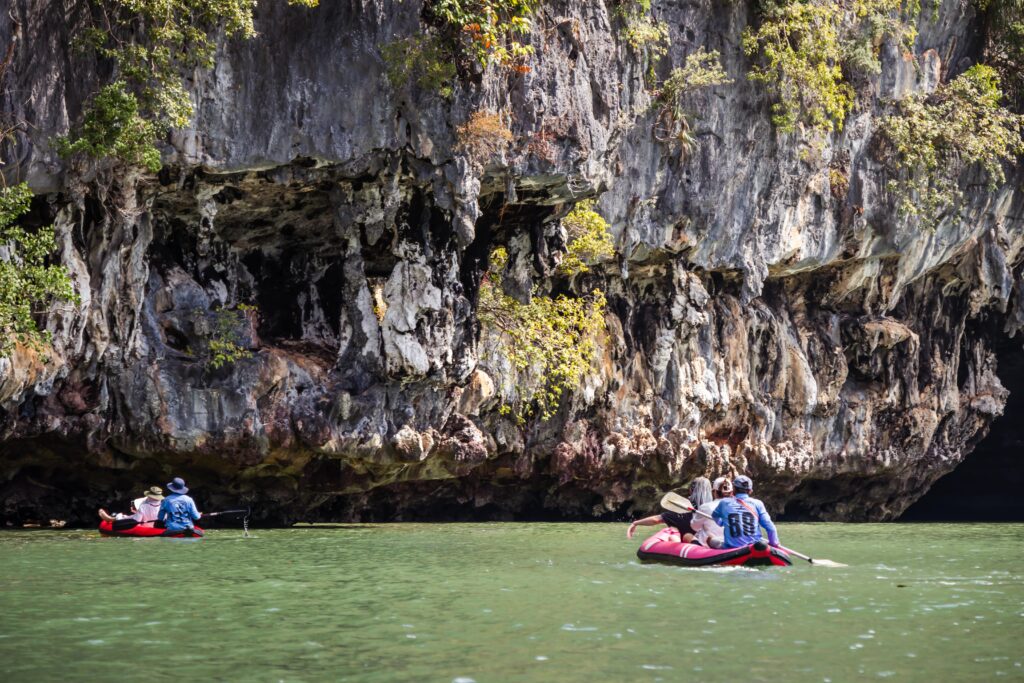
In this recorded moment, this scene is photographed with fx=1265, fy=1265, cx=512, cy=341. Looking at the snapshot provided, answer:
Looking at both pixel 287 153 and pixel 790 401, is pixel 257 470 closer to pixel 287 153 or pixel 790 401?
pixel 287 153

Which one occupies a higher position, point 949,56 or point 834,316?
point 949,56

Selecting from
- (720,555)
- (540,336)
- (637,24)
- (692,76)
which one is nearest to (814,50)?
(692,76)

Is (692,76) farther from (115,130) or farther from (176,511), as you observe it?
(176,511)

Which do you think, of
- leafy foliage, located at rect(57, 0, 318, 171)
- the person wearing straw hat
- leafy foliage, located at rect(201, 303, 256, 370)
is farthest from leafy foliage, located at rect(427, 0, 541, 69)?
the person wearing straw hat

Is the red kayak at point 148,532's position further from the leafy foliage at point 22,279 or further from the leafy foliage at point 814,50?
the leafy foliage at point 814,50

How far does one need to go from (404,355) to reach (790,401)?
16399 mm

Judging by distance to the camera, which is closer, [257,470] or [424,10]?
[424,10]

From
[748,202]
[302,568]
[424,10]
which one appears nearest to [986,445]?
[748,202]

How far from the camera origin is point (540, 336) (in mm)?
30141

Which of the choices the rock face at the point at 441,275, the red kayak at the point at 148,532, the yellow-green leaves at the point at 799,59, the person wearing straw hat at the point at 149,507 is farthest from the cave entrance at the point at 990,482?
the red kayak at the point at 148,532

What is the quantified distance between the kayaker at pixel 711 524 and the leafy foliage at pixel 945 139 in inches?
767

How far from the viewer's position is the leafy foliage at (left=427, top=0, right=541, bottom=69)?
22.3 metres

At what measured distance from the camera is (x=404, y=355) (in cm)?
2597

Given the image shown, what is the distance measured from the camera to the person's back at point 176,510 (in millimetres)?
22877
